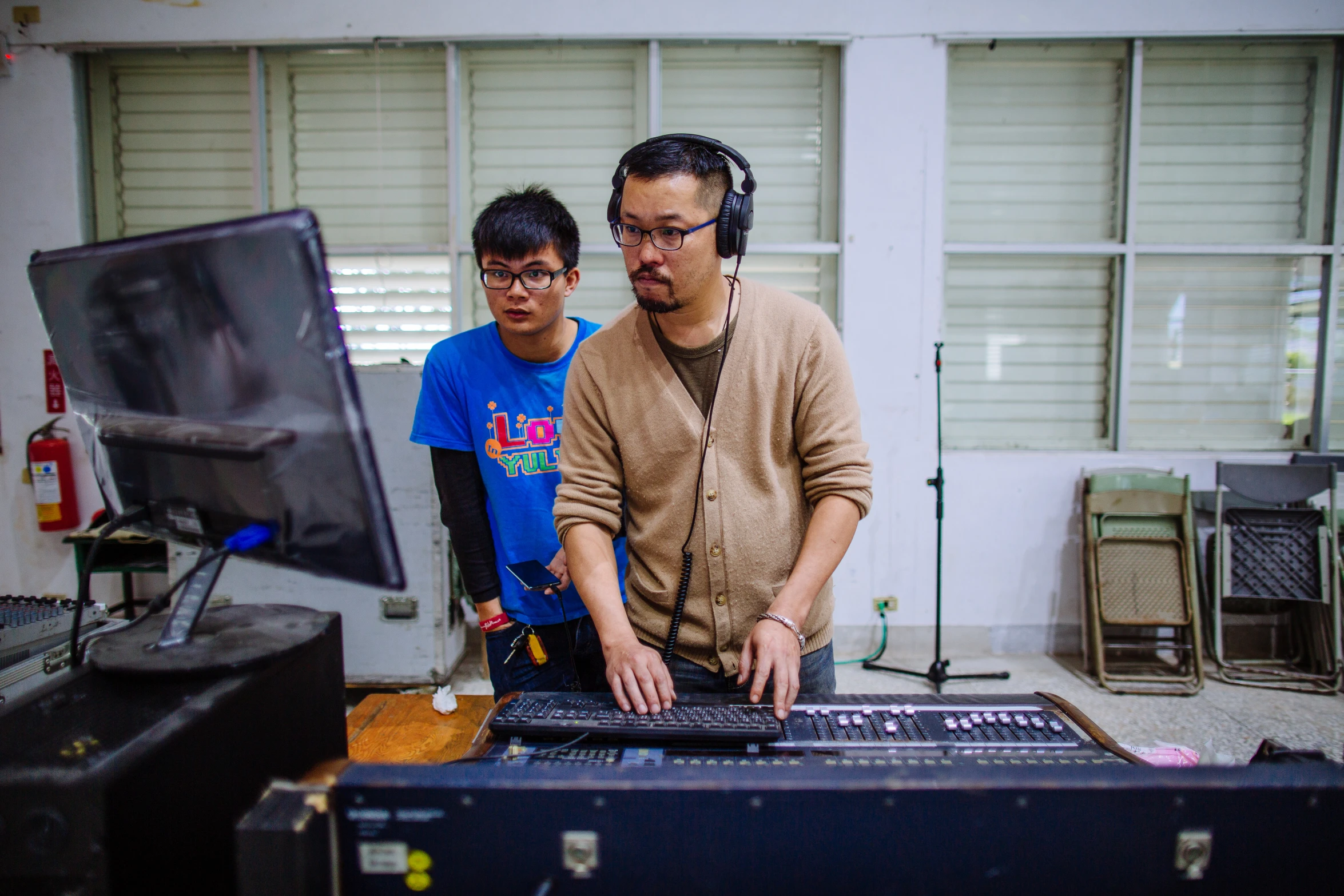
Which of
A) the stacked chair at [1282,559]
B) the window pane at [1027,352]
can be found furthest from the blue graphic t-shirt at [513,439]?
the stacked chair at [1282,559]

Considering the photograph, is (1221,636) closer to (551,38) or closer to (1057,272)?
(1057,272)

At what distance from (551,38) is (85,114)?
2.33 m

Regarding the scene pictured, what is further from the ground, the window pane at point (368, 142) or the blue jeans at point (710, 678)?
the window pane at point (368, 142)

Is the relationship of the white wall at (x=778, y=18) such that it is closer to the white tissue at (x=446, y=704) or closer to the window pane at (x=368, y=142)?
Result: the window pane at (x=368, y=142)

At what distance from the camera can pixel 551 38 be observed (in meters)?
3.02

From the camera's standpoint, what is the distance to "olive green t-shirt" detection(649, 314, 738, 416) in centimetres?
118

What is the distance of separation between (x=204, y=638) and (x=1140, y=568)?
11.5 ft

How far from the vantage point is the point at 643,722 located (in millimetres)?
836

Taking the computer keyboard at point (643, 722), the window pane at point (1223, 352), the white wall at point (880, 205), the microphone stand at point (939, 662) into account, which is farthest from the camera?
the window pane at point (1223, 352)

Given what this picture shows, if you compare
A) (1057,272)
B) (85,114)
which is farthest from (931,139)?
(85,114)

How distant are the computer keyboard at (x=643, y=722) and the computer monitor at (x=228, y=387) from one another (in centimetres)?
38

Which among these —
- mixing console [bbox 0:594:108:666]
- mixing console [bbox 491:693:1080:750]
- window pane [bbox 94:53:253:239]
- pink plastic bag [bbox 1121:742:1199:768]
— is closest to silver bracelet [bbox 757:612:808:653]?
mixing console [bbox 491:693:1080:750]

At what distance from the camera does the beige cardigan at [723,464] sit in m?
1.13

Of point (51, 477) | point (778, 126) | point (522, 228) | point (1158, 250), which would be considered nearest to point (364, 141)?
point (778, 126)
